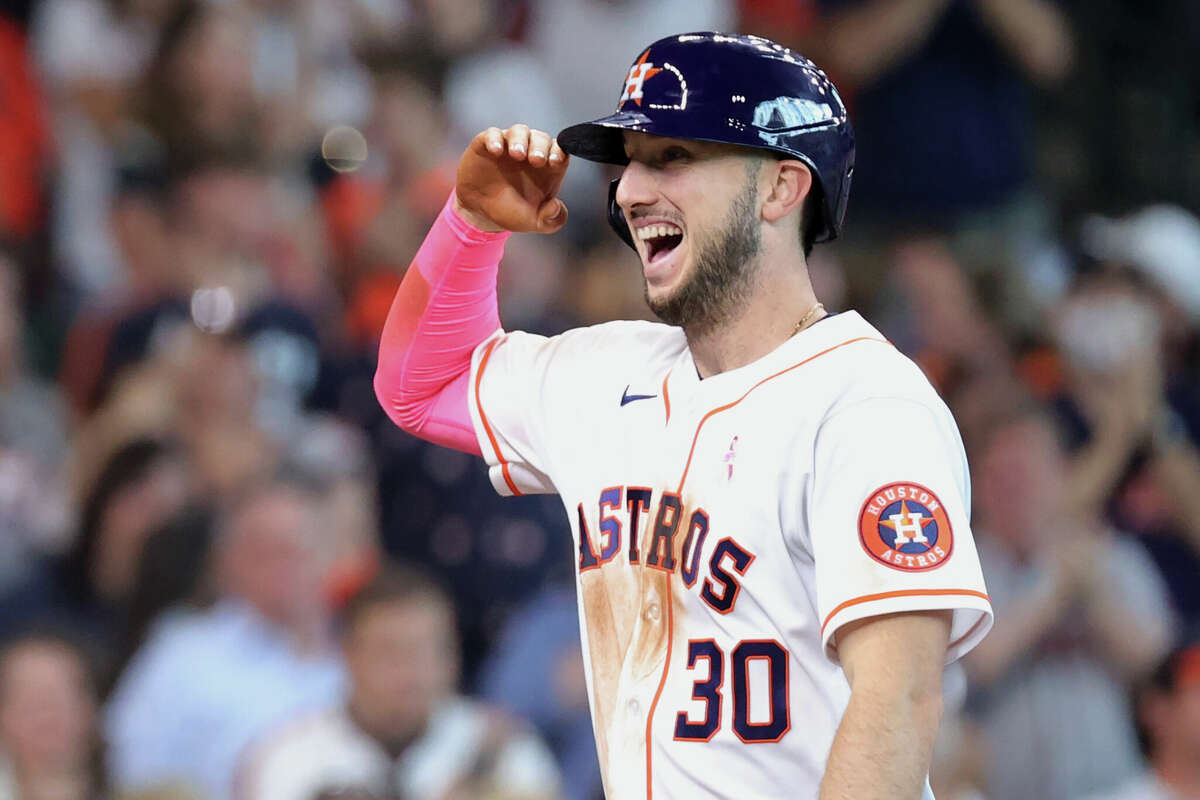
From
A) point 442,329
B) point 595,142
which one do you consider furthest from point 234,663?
point 595,142

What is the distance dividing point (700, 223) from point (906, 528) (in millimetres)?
593

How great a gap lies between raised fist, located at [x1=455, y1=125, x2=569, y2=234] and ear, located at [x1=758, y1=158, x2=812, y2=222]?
372 millimetres

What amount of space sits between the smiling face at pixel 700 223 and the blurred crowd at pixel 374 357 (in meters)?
2.35

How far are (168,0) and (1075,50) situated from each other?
13.2 ft

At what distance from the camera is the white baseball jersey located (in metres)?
2.30

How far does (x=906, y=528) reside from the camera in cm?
229

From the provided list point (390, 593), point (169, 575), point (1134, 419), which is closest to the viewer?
point (390, 593)

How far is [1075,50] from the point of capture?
8000 millimetres

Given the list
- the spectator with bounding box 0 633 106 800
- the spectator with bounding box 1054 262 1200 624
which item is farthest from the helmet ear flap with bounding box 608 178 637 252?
the spectator with bounding box 1054 262 1200 624

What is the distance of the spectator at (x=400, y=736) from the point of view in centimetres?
496

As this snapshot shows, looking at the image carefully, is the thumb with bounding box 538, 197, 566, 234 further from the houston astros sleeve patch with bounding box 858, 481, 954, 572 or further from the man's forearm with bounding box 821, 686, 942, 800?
the man's forearm with bounding box 821, 686, 942, 800

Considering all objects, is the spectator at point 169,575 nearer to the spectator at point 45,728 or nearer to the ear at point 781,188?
the spectator at point 45,728

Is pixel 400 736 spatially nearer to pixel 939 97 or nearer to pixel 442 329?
pixel 442 329

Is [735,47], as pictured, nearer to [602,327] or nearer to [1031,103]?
[602,327]
